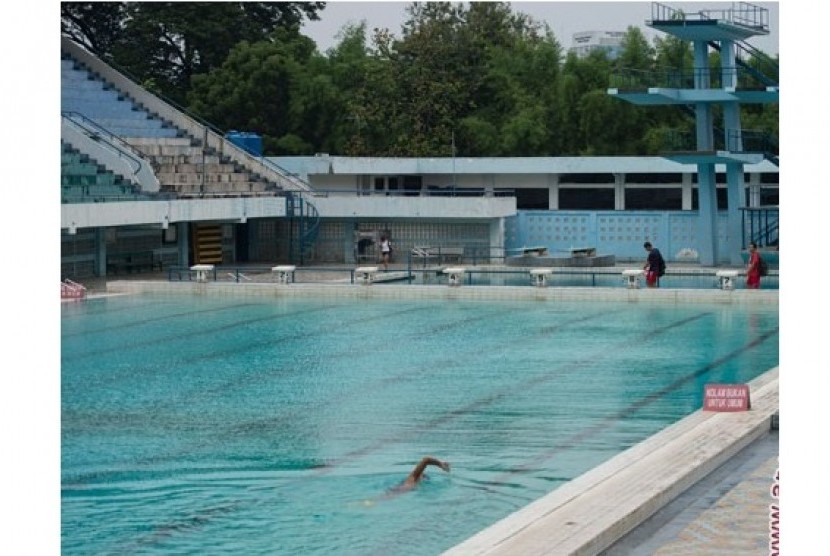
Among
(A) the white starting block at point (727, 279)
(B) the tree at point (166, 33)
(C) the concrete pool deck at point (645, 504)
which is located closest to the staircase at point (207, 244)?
(A) the white starting block at point (727, 279)

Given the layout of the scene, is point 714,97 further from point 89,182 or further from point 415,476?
point 415,476

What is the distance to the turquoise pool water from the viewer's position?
11.9 meters

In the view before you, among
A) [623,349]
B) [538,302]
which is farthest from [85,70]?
[623,349]

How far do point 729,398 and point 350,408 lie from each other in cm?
421

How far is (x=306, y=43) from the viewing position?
52.8 metres

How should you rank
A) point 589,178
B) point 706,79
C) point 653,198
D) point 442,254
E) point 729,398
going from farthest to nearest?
point 589,178 < point 653,198 < point 442,254 < point 706,79 < point 729,398

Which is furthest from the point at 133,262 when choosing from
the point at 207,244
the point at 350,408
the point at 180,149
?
the point at 350,408

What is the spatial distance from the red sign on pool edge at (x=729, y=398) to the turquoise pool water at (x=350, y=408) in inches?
28.8

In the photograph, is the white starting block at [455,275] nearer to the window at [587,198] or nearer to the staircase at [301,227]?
the staircase at [301,227]

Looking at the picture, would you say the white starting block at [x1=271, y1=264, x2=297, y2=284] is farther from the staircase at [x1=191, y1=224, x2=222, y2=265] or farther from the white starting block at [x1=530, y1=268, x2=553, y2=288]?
the staircase at [x1=191, y1=224, x2=222, y2=265]

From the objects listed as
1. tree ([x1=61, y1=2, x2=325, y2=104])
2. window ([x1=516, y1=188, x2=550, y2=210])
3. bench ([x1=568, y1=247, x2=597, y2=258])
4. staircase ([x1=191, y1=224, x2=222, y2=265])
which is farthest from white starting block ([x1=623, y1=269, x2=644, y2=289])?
tree ([x1=61, y1=2, x2=325, y2=104])

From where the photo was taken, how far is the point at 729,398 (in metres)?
15.1

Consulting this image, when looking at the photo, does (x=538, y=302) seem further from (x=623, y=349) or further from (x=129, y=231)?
(x=129, y=231)

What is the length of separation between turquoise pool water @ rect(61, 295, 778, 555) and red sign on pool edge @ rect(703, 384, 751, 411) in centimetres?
73
